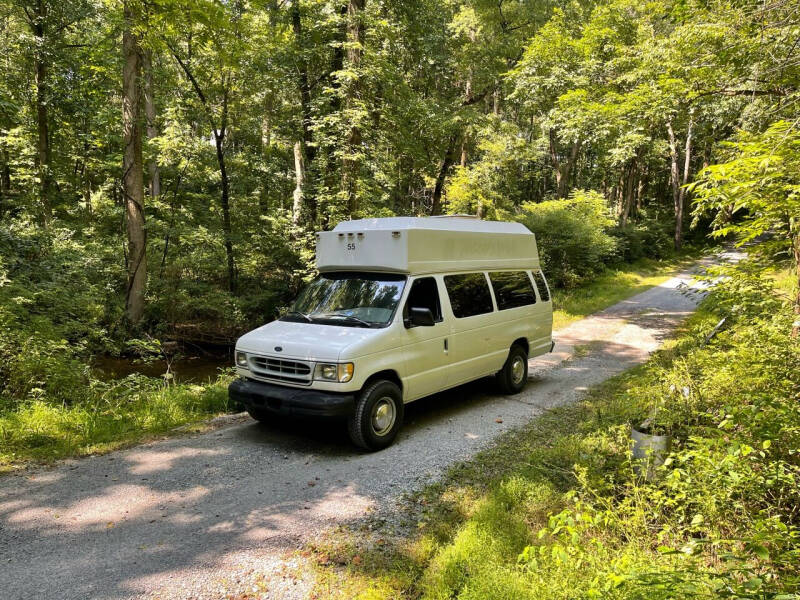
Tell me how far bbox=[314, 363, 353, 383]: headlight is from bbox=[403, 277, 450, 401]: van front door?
96 cm

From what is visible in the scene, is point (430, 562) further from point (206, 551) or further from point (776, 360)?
point (776, 360)

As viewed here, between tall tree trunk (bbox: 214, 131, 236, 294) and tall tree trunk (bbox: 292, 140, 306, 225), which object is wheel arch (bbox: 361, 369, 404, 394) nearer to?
tall tree trunk (bbox: 292, 140, 306, 225)

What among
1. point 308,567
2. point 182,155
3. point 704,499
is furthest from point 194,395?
point 182,155

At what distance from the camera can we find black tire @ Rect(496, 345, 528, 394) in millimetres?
8055

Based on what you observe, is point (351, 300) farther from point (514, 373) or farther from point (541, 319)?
point (541, 319)

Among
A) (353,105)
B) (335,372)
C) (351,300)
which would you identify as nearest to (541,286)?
(351,300)

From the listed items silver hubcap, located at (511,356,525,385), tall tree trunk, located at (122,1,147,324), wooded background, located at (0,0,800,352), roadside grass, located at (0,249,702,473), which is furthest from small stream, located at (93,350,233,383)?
silver hubcap, located at (511,356,525,385)

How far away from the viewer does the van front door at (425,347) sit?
6.05 m

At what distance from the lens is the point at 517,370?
27.5ft

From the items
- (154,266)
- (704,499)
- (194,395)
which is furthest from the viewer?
(154,266)

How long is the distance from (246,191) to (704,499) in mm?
19188

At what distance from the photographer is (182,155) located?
15438mm

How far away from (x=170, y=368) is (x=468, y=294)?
771 centimetres

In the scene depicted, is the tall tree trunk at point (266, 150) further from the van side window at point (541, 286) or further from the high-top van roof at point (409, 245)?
the van side window at point (541, 286)
